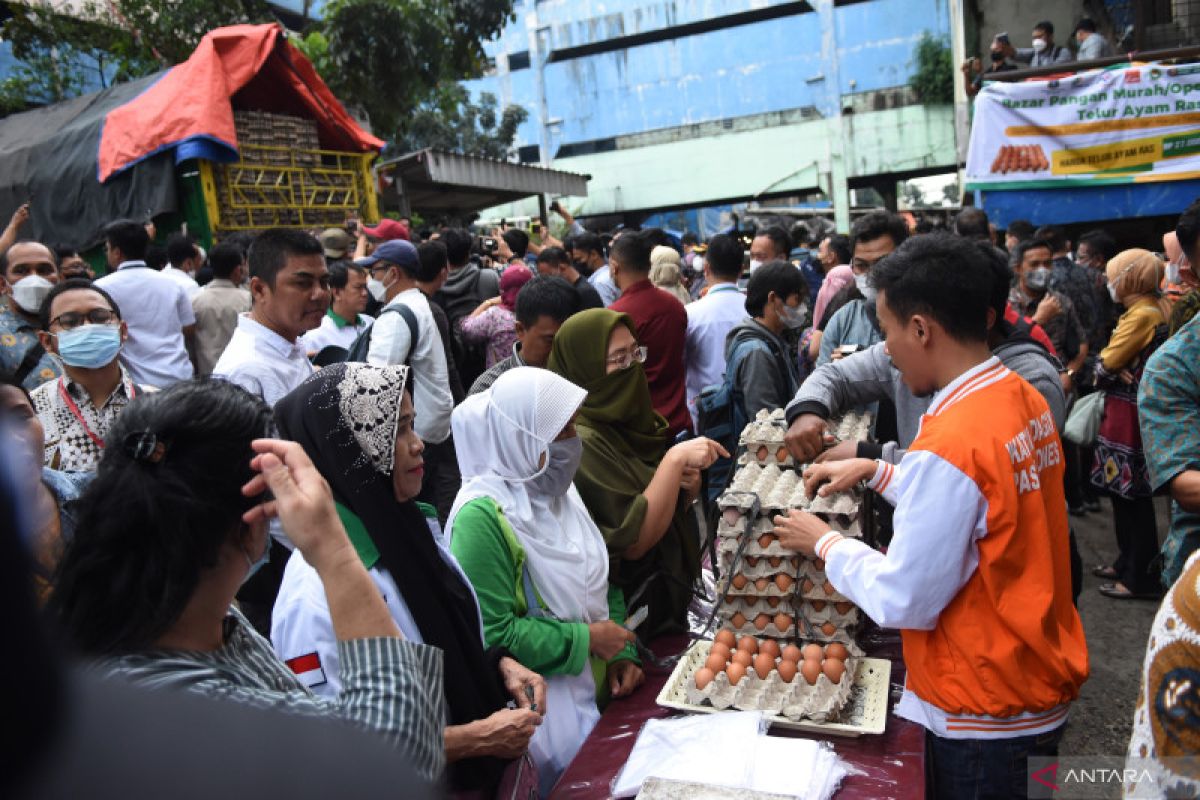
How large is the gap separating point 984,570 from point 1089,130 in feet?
26.5

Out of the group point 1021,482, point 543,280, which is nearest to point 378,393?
point 1021,482

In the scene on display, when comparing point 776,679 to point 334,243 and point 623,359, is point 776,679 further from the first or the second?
point 334,243

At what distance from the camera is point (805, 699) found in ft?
7.17

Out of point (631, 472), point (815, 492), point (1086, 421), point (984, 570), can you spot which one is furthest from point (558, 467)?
point (1086, 421)

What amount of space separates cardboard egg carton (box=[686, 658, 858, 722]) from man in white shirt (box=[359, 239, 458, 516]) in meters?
2.92

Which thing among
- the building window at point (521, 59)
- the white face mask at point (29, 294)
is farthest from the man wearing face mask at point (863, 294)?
the building window at point (521, 59)

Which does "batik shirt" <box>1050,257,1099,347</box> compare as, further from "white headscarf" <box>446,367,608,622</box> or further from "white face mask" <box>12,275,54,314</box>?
"white face mask" <box>12,275,54,314</box>

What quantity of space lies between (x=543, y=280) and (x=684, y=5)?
29229mm

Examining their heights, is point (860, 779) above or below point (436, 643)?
below

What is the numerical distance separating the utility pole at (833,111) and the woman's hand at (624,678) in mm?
26181

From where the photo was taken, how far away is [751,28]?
28625 millimetres

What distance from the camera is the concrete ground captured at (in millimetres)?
Result: 3637

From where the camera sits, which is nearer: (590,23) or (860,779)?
(860,779)

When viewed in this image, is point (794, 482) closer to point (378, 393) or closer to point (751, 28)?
point (378, 393)
